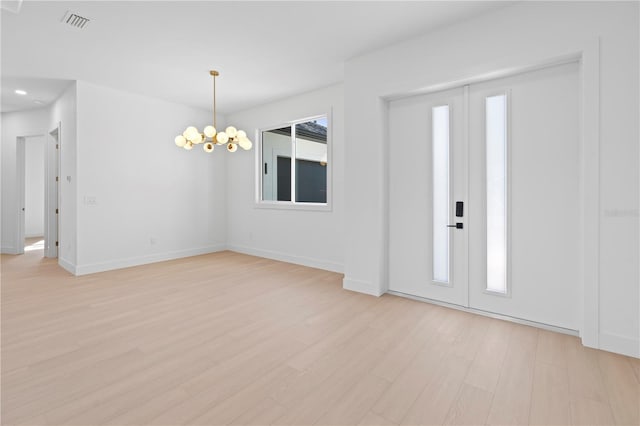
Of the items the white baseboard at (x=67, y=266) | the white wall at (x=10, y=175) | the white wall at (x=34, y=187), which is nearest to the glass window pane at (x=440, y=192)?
the white baseboard at (x=67, y=266)

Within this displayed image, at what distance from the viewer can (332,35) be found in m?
3.34

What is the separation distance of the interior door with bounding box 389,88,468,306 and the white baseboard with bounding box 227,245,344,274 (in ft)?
4.45

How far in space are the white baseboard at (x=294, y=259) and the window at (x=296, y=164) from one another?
0.93 m

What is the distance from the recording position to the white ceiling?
2.88 m

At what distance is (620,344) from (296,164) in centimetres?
468

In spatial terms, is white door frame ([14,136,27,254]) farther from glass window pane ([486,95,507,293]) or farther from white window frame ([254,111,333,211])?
glass window pane ([486,95,507,293])

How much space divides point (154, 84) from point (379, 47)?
353 centimetres

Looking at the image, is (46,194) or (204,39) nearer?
(204,39)

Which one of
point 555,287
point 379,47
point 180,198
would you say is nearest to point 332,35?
point 379,47

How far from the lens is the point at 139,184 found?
215 inches

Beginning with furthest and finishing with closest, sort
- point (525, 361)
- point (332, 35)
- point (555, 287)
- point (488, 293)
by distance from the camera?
point (332, 35) → point (488, 293) → point (555, 287) → point (525, 361)

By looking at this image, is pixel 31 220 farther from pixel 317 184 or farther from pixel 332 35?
pixel 332 35

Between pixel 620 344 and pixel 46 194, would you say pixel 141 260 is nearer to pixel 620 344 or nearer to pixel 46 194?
pixel 46 194

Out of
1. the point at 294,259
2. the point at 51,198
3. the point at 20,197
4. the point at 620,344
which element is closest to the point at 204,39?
the point at 294,259
